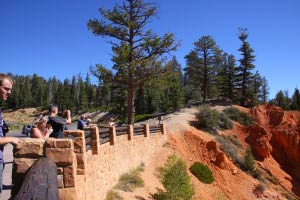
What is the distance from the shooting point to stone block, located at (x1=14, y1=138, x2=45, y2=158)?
459 cm

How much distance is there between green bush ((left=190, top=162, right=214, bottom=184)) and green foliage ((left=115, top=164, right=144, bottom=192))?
22.0ft

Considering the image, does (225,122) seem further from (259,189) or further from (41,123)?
(41,123)

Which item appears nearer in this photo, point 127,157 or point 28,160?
point 28,160

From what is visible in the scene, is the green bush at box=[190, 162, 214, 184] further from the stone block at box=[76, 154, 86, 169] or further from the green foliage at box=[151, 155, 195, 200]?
the stone block at box=[76, 154, 86, 169]

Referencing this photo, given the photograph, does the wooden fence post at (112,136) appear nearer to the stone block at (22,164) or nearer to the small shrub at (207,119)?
the stone block at (22,164)

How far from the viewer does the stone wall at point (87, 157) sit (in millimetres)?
4648

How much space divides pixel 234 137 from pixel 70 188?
29.5 metres

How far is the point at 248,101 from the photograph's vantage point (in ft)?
151

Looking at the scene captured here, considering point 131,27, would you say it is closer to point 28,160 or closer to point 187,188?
point 187,188

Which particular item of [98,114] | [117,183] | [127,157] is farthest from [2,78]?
[98,114]

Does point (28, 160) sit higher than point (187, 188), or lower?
higher

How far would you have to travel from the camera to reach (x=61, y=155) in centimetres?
501

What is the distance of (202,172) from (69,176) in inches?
749

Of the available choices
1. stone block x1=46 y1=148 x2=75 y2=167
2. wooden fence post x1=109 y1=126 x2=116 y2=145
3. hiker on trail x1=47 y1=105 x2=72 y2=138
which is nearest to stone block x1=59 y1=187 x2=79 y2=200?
stone block x1=46 y1=148 x2=75 y2=167
